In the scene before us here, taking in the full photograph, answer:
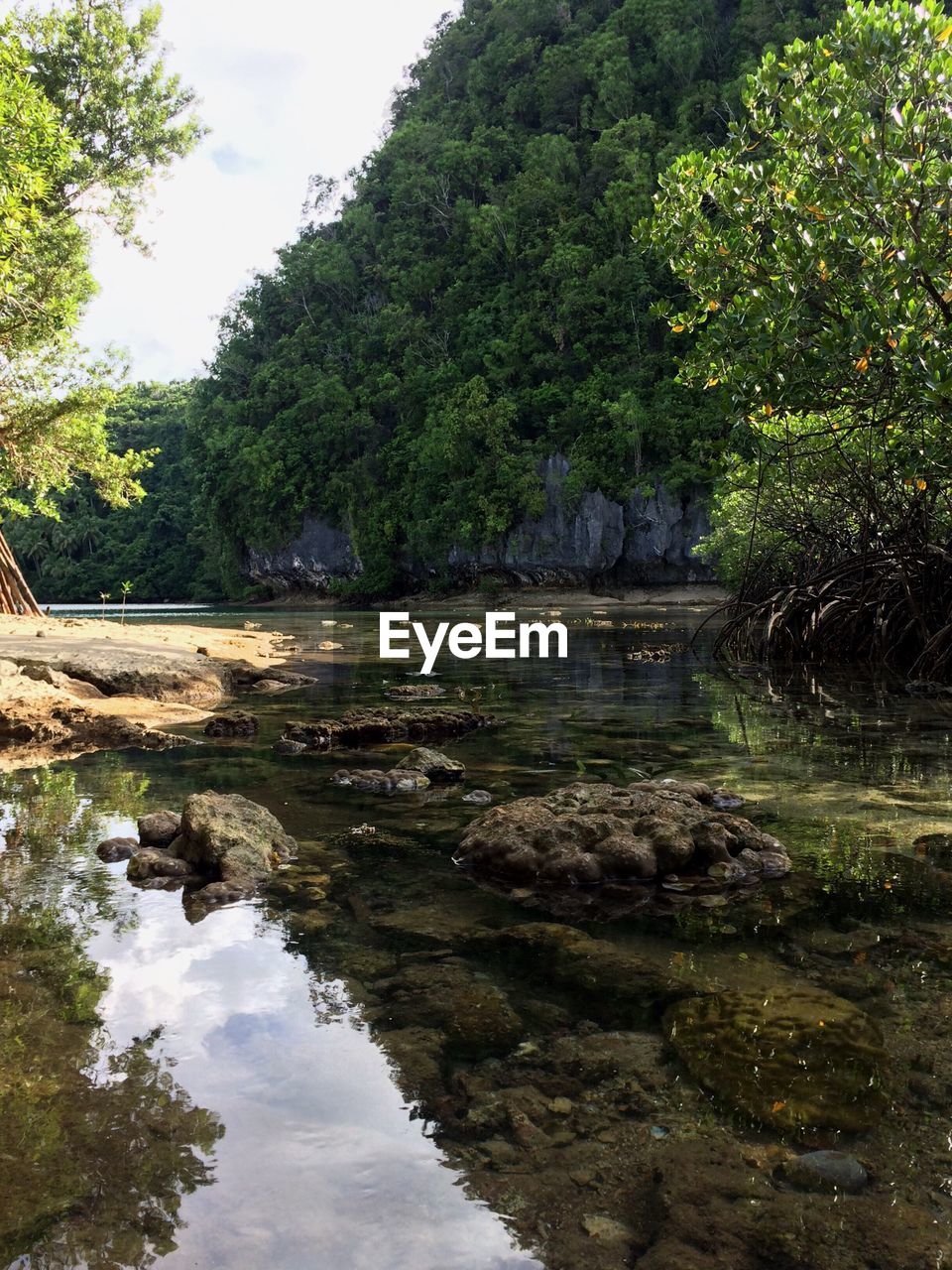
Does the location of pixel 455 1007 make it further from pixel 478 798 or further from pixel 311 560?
pixel 311 560

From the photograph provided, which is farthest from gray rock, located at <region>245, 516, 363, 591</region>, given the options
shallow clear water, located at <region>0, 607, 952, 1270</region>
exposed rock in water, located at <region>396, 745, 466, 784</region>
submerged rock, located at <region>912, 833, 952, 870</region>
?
shallow clear water, located at <region>0, 607, 952, 1270</region>

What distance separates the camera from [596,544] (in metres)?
52.0

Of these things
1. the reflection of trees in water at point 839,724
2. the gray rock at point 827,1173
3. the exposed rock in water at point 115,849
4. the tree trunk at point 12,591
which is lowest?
the gray rock at point 827,1173

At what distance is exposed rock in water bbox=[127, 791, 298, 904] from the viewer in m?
3.98

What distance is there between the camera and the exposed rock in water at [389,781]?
5.90m

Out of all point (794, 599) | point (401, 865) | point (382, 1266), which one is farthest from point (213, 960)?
point (794, 599)

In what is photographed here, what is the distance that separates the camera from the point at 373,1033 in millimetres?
2674

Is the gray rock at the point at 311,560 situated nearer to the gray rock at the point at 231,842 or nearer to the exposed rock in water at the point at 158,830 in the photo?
the exposed rock in water at the point at 158,830

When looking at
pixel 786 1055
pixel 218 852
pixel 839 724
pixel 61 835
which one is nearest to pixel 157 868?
pixel 218 852

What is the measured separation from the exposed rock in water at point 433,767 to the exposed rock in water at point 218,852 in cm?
171

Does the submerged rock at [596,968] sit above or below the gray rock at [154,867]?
below

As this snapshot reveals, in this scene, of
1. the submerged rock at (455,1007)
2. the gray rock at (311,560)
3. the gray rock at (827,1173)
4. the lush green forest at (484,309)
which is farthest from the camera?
the gray rock at (311,560)

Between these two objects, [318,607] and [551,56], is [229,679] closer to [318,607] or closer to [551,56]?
[318,607]

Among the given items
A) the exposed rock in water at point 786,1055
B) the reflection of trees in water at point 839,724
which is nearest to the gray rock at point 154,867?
the exposed rock in water at point 786,1055
